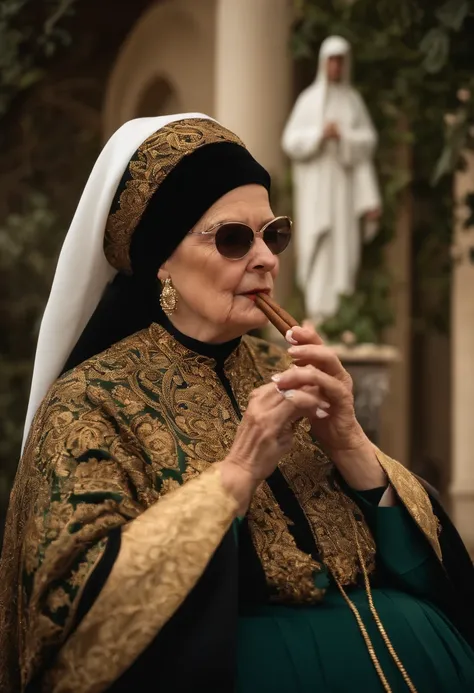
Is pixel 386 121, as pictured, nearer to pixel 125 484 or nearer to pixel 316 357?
pixel 316 357

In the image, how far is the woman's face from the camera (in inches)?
102

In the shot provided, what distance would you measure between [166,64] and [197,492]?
9.42 meters

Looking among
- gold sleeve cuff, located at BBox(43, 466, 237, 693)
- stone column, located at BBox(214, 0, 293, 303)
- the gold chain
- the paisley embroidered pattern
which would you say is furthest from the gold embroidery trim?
stone column, located at BBox(214, 0, 293, 303)

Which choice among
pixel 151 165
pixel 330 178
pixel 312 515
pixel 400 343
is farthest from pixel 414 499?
pixel 400 343

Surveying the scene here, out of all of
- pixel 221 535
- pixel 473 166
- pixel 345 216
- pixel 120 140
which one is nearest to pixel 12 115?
pixel 345 216

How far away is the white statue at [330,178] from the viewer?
26.6 feet

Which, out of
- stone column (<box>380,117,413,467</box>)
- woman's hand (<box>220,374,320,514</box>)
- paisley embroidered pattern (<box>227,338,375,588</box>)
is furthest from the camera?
stone column (<box>380,117,413,467</box>)

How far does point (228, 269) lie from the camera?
8.43ft

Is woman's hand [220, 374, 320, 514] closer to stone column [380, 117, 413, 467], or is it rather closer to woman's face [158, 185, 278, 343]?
woman's face [158, 185, 278, 343]

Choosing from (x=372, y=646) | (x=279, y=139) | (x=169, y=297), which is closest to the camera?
(x=372, y=646)

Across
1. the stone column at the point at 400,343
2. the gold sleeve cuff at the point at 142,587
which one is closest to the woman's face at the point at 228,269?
the gold sleeve cuff at the point at 142,587

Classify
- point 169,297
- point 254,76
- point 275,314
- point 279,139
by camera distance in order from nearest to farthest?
1. point 275,314
2. point 169,297
3. point 254,76
4. point 279,139

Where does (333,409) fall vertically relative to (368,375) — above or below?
above

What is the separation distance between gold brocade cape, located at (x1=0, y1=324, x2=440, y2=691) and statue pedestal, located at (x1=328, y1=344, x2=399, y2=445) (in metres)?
5.40
